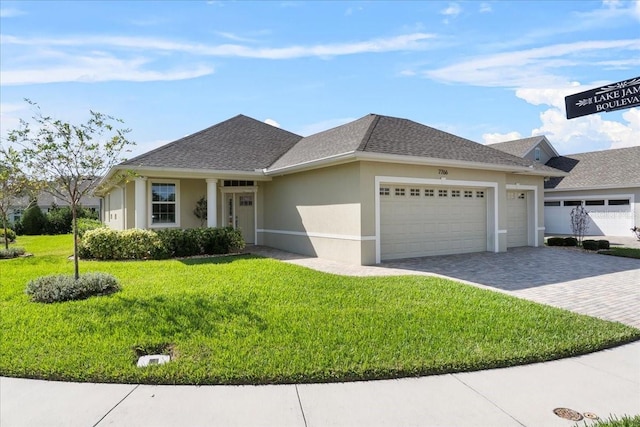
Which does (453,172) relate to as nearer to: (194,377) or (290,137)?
(290,137)

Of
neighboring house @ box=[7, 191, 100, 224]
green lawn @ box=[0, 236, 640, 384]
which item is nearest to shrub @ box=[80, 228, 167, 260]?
green lawn @ box=[0, 236, 640, 384]

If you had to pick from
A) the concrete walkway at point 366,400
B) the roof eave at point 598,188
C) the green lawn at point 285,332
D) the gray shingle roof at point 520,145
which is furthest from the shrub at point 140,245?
the gray shingle roof at point 520,145

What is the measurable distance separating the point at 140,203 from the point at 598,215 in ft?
83.4

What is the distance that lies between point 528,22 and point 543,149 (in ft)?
A: 76.4

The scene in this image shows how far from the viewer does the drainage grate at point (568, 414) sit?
11.2 ft

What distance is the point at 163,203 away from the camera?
599 inches

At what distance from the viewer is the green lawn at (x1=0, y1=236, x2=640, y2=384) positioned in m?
4.31

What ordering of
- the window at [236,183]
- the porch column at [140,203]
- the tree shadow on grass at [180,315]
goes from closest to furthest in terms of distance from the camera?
the tree shadow on grass at [180,315] < the porch column at [140,203] < the window at [236,183]

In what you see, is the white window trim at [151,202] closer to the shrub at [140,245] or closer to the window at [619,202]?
the shrub at [140,245]

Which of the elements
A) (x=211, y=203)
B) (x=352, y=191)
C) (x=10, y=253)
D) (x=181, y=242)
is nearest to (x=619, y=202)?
(x=352, y=191)

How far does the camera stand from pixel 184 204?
15727 mm

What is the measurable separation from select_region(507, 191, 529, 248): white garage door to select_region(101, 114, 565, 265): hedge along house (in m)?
0.05

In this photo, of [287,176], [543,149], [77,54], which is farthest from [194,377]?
[543,149]

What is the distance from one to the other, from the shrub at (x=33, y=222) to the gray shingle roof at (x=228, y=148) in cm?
2236
